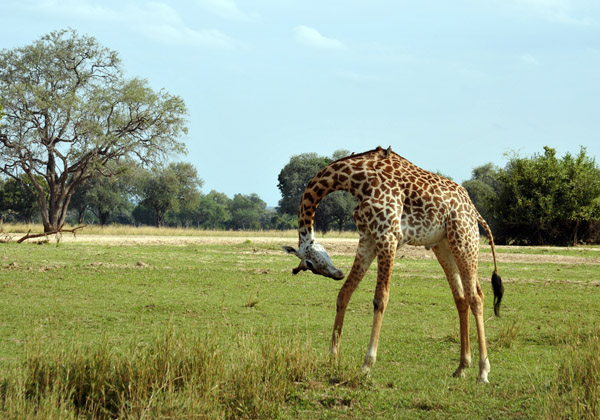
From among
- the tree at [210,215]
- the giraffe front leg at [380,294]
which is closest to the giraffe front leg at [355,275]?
the giraffe front leg at [380,294]

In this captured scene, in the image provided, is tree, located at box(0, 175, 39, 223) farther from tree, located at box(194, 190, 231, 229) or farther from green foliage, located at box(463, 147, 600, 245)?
green foliage, located at box(463, 147, 600, 245)

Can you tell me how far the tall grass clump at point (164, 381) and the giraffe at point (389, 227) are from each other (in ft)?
3.24

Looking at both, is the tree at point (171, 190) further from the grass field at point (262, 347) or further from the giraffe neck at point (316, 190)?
the giraffe neck at point (316, 190)

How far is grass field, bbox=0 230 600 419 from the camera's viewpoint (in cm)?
605

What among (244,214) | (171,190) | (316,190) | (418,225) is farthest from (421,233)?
(244,214)

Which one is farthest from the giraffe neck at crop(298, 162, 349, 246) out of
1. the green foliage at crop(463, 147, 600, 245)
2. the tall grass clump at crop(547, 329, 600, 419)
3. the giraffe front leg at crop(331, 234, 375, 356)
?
the green foliage at crop(463, 147, 600, 245)

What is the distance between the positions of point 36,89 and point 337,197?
31.8 m

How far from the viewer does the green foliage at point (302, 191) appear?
6781cm

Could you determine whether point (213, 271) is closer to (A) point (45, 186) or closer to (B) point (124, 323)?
(B) point (124, 323)

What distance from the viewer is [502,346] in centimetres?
927

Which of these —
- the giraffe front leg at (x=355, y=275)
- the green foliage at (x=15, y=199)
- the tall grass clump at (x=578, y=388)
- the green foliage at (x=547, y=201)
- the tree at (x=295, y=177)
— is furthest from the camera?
the tree at (x=295, y=177)

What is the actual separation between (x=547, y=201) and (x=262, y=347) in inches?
1345

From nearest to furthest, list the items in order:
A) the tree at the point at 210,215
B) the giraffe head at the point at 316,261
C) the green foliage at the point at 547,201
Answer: the giraffe head at the point at 316,261 → the green foliage at the point at 547,201 → the tree at the point at 210,215

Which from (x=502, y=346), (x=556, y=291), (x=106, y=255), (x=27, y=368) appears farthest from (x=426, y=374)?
(x=106, y=255)
